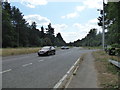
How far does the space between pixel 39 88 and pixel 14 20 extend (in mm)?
116800

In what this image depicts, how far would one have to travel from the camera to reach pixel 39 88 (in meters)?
9.00

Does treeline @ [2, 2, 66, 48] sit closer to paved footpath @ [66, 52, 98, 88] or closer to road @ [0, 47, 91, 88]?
road @ [0, 47, 91, 88]

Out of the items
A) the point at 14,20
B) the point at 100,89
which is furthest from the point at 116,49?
the point at 14,20

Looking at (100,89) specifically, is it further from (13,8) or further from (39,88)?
(13,8)

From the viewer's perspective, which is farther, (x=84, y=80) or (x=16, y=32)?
(x=16, y=32)

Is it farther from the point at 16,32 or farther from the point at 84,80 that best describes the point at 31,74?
the point at 16,32

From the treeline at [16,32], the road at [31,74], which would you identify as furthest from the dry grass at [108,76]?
the treeline at [16,32]

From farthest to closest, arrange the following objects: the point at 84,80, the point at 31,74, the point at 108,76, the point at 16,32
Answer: the point at 16,32 → the point at 31,74 → the point at 108,76 → the point at 84,80

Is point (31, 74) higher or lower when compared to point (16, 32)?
lower

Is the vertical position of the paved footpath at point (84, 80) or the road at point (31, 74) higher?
the paved footpath at point (84, 80)

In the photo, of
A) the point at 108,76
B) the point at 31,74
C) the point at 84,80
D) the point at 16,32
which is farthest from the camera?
the point at 16,32

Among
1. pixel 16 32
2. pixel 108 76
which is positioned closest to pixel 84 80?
pixel 108 76

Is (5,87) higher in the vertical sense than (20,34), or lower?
lower

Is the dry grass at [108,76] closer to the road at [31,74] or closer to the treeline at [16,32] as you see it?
the road at [31,74]
